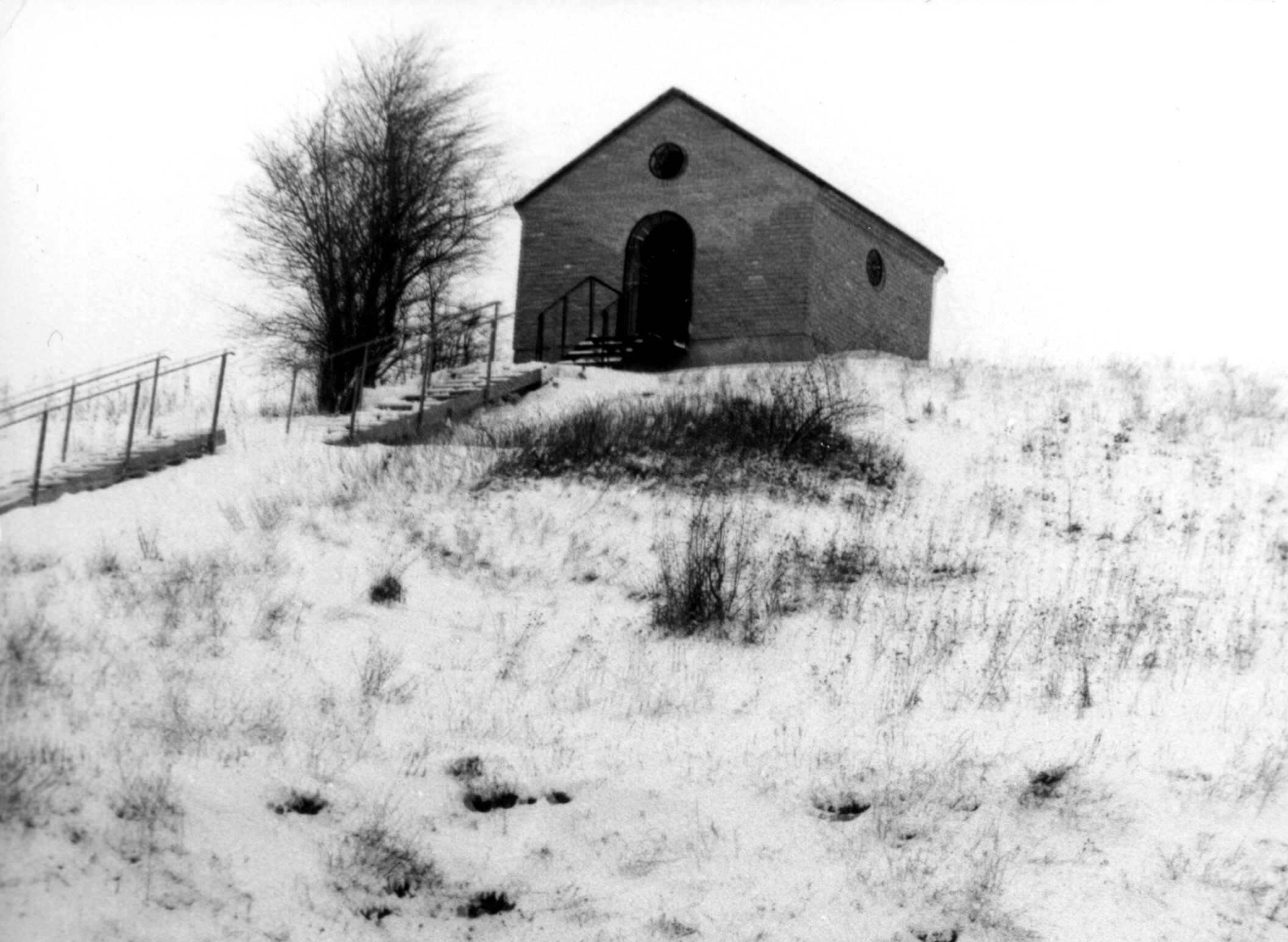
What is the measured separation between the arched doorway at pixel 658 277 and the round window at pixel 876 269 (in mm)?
3766

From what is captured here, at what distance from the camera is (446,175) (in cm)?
2288

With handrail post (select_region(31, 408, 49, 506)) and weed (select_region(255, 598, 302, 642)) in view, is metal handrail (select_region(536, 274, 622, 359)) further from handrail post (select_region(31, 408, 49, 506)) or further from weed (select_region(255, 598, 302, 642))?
weed (select_region(255, 598, 302, 642))

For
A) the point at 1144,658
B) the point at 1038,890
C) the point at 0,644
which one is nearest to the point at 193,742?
the point at 0,644

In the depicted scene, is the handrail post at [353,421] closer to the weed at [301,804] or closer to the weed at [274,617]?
the weed at [274,617]

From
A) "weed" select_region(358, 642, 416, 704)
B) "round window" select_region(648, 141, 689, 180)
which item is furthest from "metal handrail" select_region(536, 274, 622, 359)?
"weed" select_region(358, 642, 416, 704)

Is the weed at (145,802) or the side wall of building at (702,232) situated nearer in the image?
the weed at (145,802)

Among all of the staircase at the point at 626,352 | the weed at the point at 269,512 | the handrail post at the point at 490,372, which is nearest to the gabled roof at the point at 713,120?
the staircase at the point at 626,352

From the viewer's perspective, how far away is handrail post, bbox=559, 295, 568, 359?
23875 millimetres

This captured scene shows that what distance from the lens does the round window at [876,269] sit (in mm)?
25703

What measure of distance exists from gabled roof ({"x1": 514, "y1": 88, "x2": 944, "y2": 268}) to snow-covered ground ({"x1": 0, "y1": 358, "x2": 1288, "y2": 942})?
33.1ft

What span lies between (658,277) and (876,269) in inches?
174

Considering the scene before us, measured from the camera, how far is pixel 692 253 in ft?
79.5

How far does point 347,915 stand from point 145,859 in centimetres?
106

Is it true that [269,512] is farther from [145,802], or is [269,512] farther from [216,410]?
[145,802]
